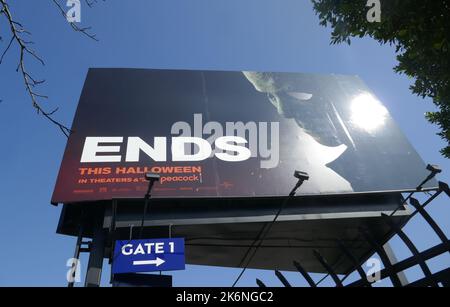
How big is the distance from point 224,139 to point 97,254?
5591mm

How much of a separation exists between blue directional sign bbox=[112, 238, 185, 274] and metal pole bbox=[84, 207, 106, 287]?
1.03 meters

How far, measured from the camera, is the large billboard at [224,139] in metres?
12.3

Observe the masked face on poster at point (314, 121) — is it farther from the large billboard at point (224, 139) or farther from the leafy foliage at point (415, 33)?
the leafy foliage at point (415, 33)

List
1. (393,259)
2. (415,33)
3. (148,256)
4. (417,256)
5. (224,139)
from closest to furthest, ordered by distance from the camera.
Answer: (415,33) → (417,256) → (148,256) → (393,259) → (224,139)

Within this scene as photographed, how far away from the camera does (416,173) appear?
45.5ft

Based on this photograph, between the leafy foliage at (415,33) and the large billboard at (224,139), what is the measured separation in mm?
6479

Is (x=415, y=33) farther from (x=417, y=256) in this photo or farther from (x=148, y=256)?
(x=148, y=256)

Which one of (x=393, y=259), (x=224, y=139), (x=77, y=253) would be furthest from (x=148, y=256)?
(x=393, y=259)

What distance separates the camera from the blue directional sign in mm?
10250

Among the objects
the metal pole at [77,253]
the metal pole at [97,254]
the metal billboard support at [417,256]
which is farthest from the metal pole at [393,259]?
the metal pole at [77,253]

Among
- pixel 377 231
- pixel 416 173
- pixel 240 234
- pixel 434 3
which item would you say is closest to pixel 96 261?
pixel 240 234

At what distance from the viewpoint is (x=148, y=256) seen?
1054 centimetres

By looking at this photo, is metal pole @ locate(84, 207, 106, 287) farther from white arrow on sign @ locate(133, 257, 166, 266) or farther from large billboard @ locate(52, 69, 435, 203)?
white arrow on sign @ locate(133, 257, 166, 266)

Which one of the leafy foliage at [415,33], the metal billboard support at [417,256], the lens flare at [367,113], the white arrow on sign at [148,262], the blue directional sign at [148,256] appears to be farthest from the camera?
the lens flare at [367,113]
